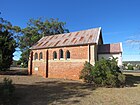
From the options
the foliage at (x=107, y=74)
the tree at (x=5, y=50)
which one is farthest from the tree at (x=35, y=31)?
the foliage at (x=107, y=74)

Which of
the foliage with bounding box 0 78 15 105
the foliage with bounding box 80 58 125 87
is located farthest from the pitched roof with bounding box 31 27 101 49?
the foliage with bounding box 0 78 15 105

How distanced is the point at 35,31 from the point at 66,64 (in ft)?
61.7

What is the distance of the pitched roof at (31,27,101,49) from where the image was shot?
76.6ft

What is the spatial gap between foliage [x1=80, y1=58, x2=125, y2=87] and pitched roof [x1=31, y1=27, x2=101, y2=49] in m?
4.42

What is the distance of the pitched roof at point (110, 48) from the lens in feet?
72.5

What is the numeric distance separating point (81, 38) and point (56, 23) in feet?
62.7

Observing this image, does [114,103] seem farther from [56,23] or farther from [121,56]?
[56,23]

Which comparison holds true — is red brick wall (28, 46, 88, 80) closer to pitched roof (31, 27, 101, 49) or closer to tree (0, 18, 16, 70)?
pitched roof (31, 27, 101, 49)

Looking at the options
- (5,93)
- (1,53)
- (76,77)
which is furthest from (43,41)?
(5,93)

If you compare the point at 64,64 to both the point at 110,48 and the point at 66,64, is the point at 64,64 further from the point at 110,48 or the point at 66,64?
the point at 110,48

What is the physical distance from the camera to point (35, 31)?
40125 millimetres

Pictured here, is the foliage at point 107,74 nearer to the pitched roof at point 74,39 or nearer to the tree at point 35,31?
the pitched roof at point 74,39

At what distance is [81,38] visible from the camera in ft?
80.8

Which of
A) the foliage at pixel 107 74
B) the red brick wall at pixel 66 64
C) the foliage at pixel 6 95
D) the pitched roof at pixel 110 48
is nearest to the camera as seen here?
the foliage at pixel 6 95
